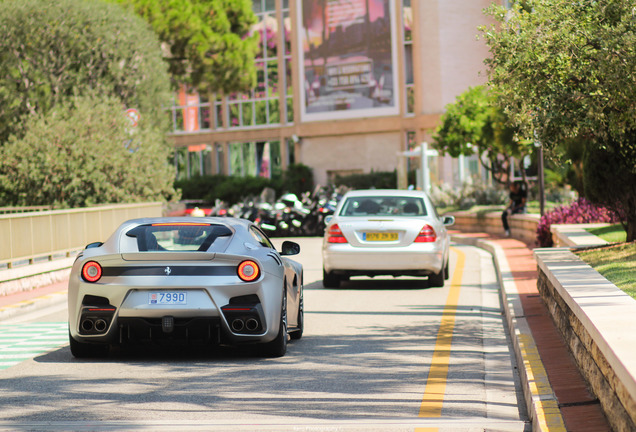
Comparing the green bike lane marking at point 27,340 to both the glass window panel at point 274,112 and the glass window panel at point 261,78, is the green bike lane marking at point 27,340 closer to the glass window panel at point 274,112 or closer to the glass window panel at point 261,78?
the glass window panel at point 274,112

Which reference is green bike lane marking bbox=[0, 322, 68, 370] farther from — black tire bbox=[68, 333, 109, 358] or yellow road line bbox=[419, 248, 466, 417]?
yellow road line bbox=[419, 248, 466, 417]

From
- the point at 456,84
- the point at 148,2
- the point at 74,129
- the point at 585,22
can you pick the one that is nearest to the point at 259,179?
the point at 456,84

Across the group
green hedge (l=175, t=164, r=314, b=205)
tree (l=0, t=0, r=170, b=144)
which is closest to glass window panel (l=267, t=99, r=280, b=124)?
green hedge (l=175, t=164, r=314, b=205)

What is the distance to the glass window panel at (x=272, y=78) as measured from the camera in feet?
222

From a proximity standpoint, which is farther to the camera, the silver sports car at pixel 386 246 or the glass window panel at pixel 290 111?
the glass window panel at pixel 290 111

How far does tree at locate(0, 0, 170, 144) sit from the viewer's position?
1272 inches

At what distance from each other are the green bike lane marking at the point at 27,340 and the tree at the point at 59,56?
1926cm

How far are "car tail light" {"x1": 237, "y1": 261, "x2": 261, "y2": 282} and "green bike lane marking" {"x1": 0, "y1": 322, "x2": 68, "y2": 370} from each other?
234 centimetres

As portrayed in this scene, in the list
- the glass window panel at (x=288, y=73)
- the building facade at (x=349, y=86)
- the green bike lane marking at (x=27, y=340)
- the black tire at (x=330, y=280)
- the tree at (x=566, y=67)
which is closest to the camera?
the green bike lane marking at (x=27, y=340)

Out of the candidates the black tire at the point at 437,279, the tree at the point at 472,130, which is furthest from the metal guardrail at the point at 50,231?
the tree at the point at 472,130

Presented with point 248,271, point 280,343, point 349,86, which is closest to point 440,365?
point 280,343

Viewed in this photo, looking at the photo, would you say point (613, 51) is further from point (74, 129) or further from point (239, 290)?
point (74, 129)

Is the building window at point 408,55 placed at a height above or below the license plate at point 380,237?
above

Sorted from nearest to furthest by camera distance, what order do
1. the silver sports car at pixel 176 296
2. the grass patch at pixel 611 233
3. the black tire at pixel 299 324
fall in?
the silver sports car at pixel 176 296, the black tire at pixel 299 324, the grass patch at pixel 611 233
